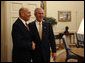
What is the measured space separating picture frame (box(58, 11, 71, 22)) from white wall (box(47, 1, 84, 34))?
157mm

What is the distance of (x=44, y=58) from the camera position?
7.28ft

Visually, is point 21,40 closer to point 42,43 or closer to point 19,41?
point 19,41

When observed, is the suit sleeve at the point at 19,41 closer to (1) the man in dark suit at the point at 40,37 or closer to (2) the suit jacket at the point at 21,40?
(2) the suit jacket at the point at 21,40

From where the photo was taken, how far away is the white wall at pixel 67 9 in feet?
24.3

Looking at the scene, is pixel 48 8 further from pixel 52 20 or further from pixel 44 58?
pixel 44 58

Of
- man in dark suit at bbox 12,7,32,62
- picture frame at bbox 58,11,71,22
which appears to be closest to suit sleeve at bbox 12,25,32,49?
man in dark suit at bbox 12,7,32,62

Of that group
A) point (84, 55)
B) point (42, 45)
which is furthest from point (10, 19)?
point (84, 55)

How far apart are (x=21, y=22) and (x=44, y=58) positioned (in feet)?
2.14

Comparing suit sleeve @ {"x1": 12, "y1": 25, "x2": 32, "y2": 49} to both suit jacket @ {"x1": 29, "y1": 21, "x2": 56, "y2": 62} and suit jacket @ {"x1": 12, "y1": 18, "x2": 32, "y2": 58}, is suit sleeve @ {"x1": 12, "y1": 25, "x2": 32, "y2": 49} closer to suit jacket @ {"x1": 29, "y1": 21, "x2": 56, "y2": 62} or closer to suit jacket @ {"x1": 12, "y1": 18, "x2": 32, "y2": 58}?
suit jacket @ {"x1": 12, "y1": 18, "x2": 32, "y2": 58}

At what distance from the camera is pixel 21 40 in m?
2.13

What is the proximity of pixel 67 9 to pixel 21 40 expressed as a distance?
6.00 m

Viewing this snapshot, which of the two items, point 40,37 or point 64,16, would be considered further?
point 64,16

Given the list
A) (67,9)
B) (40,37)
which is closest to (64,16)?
(67,9)

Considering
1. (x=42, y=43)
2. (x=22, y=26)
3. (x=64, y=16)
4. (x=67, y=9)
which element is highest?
(x=67, y=9)
